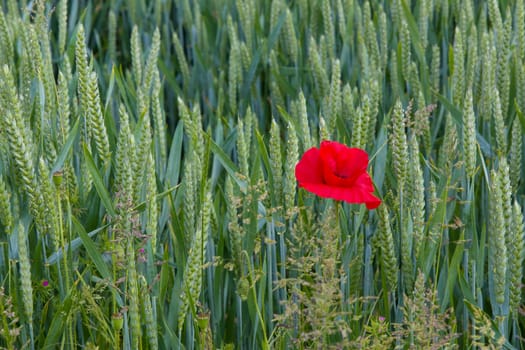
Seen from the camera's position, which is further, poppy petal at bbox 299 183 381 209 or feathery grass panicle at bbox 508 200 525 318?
feathery grass panicle at bbox 508 200 525 318

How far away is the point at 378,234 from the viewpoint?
45.8 inches

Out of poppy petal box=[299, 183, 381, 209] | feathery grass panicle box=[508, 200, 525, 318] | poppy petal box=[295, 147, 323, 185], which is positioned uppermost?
poppy petal box=[295, 147, 323, 185]

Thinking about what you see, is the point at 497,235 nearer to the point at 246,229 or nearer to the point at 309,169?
the point at 309,169

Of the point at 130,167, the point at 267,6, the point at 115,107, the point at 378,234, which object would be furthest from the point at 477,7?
the point at 130,167

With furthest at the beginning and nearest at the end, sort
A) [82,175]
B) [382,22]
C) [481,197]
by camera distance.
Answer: [382,22] < [481,197] < [82,175]

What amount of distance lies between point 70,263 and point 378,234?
425mm

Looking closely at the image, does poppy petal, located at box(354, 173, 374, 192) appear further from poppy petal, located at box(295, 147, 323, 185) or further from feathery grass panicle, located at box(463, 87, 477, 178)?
feathery grass panicle, located at box(463, 87, 477, 178)

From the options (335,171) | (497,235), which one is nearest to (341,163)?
(335,171)

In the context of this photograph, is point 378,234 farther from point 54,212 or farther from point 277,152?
point 54,212

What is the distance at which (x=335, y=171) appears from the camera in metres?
0.97

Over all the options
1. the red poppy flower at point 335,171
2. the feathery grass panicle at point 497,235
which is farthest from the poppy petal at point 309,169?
the feathery grass panicle at point 497,235

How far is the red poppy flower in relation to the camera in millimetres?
931

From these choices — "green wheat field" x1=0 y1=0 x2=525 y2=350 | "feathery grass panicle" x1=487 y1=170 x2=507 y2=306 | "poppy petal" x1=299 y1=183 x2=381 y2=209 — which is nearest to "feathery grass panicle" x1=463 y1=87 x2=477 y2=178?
"green wheat field" x1=0 y1=0 x2=525 y2=350

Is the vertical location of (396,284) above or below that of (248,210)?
below
